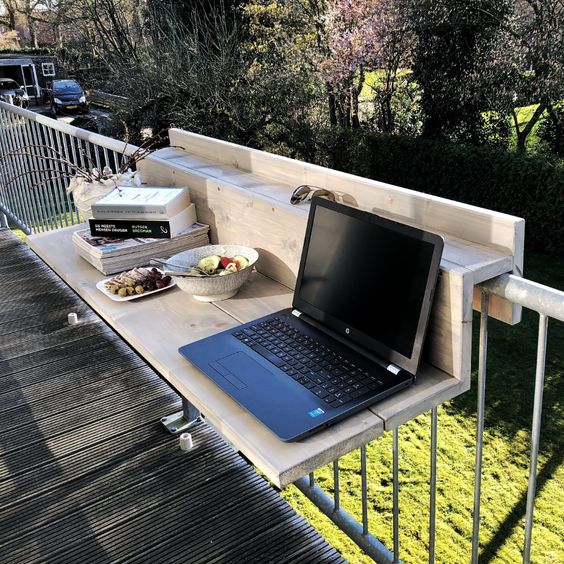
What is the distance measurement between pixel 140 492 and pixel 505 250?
1319 mm

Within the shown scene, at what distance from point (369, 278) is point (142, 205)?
94 cm

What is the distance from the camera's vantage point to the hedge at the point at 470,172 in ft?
20.2

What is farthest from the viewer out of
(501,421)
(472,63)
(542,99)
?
(472,63)

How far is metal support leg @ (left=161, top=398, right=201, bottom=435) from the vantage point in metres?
2.20

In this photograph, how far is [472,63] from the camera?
24.7ft

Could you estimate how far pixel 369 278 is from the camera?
1393 mm

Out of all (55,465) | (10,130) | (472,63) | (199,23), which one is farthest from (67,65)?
(55,465)

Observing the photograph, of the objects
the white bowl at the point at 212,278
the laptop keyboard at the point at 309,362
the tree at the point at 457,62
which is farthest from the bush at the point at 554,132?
the laptop keyboard at the point at 309,362

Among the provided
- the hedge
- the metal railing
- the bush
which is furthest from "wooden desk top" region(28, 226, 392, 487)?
the bush

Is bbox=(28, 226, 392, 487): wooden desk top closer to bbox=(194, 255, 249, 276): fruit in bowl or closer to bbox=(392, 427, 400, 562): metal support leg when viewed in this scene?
bbox=(194, 255, 249, 276): fruit in bowl

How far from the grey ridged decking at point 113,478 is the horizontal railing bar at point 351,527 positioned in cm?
7

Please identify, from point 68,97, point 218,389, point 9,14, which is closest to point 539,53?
point 218,389

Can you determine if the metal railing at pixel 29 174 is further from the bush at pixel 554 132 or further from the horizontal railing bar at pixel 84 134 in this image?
the bush at pixel 554 132

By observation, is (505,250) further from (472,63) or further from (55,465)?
(472,63)
